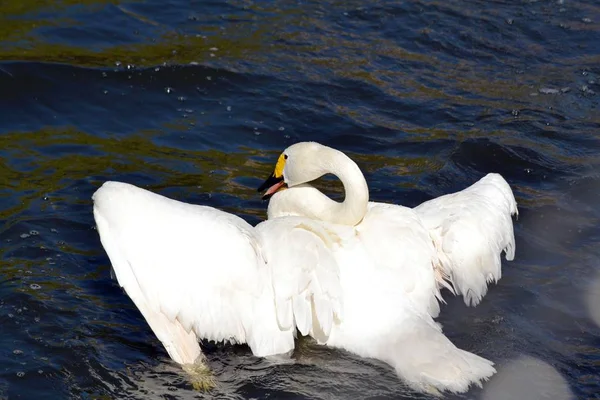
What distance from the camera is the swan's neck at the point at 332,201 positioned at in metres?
6.61

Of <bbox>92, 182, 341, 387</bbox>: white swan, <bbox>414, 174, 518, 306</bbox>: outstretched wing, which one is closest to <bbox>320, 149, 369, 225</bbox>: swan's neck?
<bbox>92, 182, 341, 387</bbox>: white swan

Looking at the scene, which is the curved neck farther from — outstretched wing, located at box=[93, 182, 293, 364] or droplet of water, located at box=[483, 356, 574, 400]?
droplet of water, located at box=[483, 356, 574, 400]

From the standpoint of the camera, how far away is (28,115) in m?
9.69

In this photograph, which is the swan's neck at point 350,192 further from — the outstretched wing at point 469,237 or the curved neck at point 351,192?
the outstretched wing at point 469,237

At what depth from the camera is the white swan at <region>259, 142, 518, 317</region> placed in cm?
654

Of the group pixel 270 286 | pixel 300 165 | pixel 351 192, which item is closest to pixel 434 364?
pixel 270 286

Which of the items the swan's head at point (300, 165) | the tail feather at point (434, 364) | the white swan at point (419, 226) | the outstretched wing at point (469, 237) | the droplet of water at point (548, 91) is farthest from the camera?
the droplet of water at point (548, 91)

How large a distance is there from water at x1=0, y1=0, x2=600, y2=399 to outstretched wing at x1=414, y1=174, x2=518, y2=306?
1.53 feet

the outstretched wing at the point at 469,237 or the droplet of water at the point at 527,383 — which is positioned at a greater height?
the outstretched wing at the point at 469,237

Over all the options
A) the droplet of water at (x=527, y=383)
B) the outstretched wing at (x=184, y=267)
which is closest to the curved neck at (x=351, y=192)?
the outstretched wing at (x=184, y=267)

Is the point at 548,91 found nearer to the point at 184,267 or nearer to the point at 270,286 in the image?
the point at 270,286

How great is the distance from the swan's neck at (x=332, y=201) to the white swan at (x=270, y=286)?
236 mm

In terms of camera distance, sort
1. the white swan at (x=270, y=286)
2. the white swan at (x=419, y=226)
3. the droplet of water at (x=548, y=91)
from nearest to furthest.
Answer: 1. the white swan at (x=270, y=286)
2. the white swan at (x=419, y=226)
3. the droplet of water at (x=548, y=91)

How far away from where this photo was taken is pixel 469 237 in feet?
22.1
